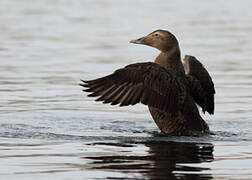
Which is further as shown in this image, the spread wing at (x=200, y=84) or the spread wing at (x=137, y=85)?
the spread wing at (x=200, y=84)

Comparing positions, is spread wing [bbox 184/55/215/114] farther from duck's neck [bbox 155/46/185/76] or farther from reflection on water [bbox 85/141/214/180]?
reflection on water [bbox 85/141/214/180]

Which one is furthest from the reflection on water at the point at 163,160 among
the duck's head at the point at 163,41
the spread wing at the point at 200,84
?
the duck's head at the point at 163,41

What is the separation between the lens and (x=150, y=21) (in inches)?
988

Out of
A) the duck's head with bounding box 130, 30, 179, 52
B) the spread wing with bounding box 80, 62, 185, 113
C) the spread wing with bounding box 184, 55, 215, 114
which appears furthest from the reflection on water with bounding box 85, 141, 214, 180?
the duck's head with bounding box 130, 30, 179, 52

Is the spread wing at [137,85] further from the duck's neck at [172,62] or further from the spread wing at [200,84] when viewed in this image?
the spread wing at [200,84]

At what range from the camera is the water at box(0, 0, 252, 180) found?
885 centimetres

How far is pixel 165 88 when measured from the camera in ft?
34.7

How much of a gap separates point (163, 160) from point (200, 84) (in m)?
2.66

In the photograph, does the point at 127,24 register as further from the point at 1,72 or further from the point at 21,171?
the point at 21,171

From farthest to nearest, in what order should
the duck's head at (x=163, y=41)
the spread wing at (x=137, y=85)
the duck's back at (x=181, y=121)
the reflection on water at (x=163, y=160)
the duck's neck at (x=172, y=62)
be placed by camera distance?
the duck's head at (x=163, y=41), the duck's neck at (x=172, y=62), the duck's back at (x=181, y=121), the spread wing at (x=137, y=85), the reflection on water at (x=163, y=160)

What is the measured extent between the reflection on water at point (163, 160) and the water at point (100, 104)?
0.03ft

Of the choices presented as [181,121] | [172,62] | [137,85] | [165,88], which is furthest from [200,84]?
[137,85]

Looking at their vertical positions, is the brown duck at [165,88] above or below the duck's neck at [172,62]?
below

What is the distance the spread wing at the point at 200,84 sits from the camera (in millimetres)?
11445
